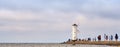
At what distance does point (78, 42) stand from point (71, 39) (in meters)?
11.8

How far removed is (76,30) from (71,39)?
5.05 metres

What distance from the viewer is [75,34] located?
137m

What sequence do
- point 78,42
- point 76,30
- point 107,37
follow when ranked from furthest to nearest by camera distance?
point 76,30 < point 78,42 < point 107,37

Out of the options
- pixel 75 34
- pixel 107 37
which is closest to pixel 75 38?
pixel 75 34

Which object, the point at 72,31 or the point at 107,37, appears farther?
the point at 72,31

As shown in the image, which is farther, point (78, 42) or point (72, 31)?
point (72, 31)

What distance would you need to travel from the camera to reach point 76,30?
139250 millimetres

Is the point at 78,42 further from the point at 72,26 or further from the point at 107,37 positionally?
the point at 107,37

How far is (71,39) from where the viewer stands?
142250 mm

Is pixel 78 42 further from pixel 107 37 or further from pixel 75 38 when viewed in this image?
pixel 107 37

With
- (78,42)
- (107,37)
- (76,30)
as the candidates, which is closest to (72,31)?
(76,30)

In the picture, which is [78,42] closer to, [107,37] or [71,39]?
[71,39]

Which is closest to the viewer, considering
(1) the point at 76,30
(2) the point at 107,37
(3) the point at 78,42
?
(2) the point at 107,37

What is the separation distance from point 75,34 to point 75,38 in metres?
2.19
